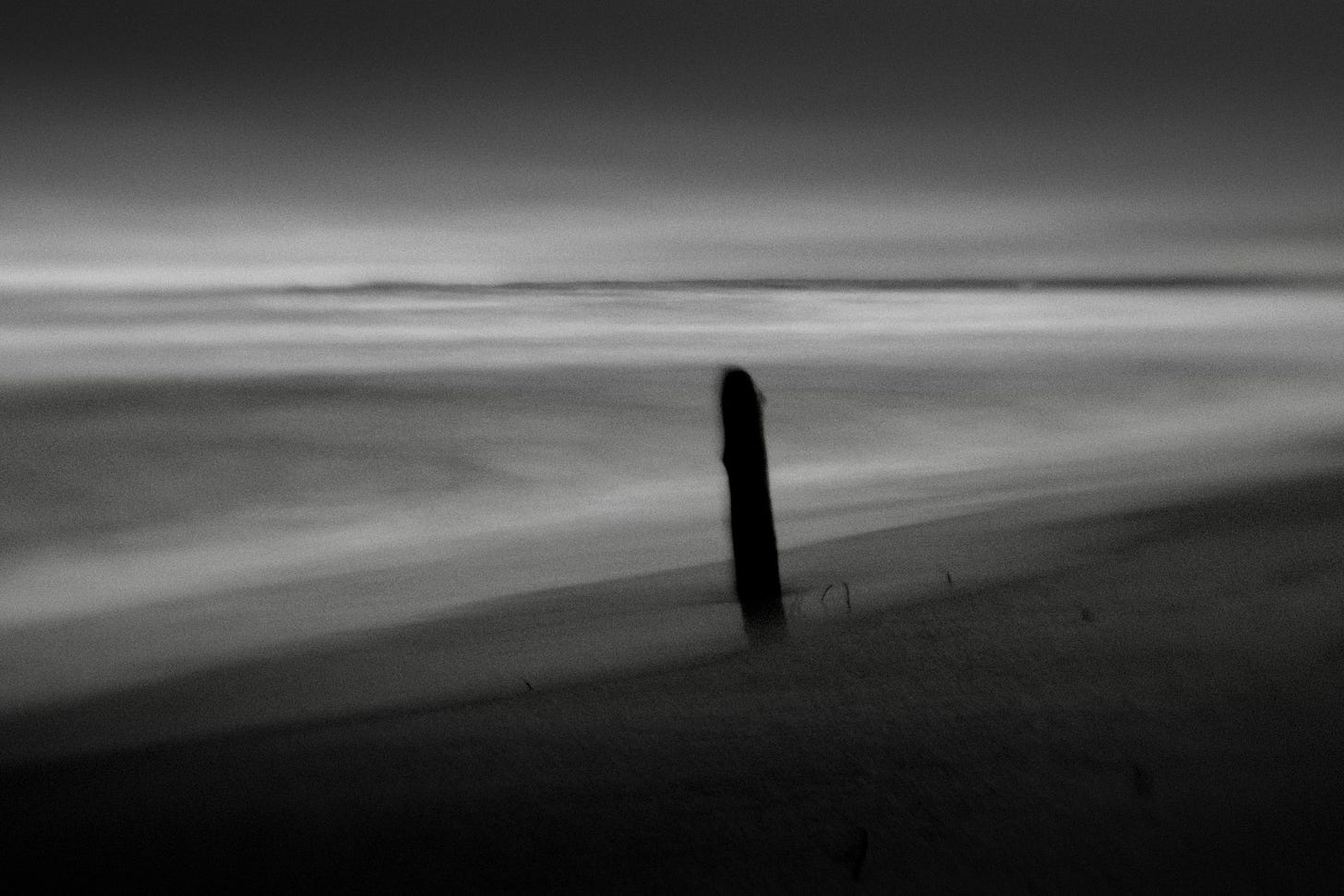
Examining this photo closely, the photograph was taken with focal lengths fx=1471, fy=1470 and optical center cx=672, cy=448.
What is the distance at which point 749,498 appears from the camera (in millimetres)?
7258

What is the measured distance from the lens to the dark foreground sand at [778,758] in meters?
3.78

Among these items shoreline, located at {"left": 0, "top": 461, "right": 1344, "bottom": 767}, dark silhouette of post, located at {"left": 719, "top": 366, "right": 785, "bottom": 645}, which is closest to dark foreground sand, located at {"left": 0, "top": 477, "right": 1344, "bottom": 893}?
shoreline, located at {"left": 0, "top": 461, "right": 1344, "bottom": 767}

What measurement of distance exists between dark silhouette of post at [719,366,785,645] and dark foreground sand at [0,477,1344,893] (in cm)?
23

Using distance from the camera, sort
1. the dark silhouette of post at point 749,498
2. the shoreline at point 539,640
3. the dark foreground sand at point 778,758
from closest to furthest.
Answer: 1. the dark foreground sand at point 778,758
2. the shoreline at point 539,640
3. the dark silhouette of post at point 749,498

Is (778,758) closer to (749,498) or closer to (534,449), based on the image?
(749,498)

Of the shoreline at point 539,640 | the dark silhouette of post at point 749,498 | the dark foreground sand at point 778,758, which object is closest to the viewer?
the dark foreground sand at point 778,758

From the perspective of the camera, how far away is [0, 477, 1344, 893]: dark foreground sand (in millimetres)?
3779

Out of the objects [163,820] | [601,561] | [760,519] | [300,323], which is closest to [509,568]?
[601,561]

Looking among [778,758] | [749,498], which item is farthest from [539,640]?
[778,758]

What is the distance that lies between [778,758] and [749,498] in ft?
9.19

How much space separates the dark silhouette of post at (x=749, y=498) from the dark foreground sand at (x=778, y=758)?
23 cm

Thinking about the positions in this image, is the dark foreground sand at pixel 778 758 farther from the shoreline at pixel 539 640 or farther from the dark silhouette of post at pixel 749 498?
the dark silhouette of post at pixel 749 498

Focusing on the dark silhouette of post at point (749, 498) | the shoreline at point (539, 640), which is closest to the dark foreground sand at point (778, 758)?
the shoreline at point (539, 640)

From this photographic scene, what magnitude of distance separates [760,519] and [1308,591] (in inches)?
98.6
